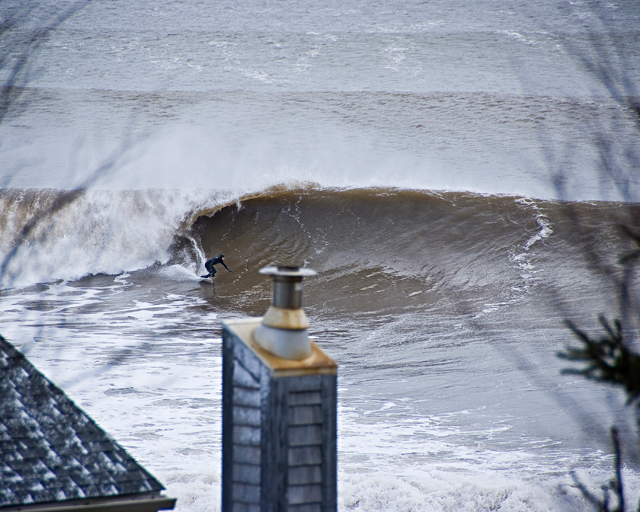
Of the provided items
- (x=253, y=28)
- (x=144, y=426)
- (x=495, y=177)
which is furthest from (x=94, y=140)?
(x=144, y=426)

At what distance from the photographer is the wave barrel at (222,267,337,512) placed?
2.11 m

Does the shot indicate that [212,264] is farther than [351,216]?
No

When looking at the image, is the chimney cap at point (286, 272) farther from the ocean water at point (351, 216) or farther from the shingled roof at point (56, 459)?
the ocean water at point (351, 216)

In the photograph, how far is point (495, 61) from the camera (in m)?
24.5

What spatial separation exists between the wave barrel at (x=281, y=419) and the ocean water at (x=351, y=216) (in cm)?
95

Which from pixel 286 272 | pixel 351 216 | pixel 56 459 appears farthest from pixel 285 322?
pixel 351 216

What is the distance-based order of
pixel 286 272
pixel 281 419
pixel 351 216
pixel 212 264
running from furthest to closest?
pixel 351 216 → pixel 212 264 → pixel 286 272 → pixel 281 419

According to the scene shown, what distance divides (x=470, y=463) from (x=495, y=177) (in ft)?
43.9

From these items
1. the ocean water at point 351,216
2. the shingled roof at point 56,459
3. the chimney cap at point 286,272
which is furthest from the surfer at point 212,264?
the chimney cap at point 286,272

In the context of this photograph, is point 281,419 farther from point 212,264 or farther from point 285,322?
point 212,264

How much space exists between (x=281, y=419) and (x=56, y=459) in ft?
2.75

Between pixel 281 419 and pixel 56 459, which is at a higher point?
pixel 281 419

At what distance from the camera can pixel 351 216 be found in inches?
583

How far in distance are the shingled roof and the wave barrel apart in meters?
0.35
